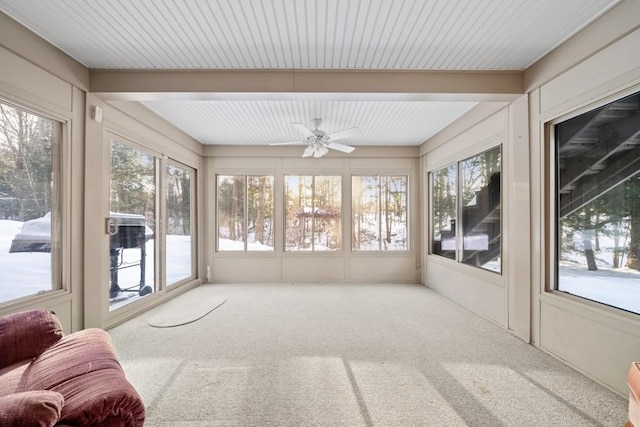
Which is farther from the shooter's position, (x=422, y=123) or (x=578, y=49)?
(x=422, y=123)

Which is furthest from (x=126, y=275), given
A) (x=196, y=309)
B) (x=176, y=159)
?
(x=176, y=159)

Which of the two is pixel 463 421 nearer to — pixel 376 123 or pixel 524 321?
pixel 524 321

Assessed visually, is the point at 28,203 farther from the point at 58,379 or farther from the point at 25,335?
the point at 58,379

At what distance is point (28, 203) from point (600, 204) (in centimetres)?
495

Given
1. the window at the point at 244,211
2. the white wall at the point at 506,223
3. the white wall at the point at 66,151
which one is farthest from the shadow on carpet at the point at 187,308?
the white wall at the point at 506,223

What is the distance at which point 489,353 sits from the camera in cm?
284

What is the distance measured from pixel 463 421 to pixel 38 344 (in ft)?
8.90

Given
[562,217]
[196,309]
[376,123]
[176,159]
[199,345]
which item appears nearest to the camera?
[562,217]

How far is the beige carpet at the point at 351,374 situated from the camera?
6.41ft

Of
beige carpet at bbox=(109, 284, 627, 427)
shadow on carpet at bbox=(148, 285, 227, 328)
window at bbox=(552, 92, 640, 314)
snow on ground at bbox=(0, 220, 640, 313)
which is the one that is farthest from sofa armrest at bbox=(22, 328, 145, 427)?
window at bbox=(552, 92, 640, 314)

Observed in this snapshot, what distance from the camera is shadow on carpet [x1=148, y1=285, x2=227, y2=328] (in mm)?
3693

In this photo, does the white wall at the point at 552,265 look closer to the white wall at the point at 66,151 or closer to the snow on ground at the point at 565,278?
the snow on ground at the point at 565,278

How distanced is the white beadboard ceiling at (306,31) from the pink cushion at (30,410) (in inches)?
96.2

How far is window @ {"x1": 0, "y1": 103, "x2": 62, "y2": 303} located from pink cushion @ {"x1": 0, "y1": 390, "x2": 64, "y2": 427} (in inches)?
72.8
